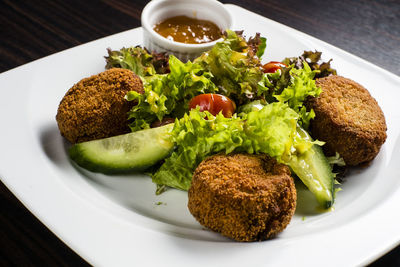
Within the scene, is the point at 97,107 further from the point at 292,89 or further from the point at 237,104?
the point at 292,89

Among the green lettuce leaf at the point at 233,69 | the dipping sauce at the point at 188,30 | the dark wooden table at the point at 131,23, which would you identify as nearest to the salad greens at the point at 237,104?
the green lettuce leaf at the point at 233,69

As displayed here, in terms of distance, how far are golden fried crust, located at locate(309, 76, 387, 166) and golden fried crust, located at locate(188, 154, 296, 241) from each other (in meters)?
0.53

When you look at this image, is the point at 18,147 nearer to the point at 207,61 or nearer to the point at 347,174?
the point at 207,61

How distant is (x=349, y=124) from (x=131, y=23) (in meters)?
2.78

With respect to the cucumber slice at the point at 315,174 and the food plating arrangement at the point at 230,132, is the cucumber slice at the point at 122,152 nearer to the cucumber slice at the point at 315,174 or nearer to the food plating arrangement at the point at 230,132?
the food plating arrangement at the point at 230,132

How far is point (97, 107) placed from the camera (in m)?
2.86

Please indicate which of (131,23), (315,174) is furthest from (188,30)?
(315,174)

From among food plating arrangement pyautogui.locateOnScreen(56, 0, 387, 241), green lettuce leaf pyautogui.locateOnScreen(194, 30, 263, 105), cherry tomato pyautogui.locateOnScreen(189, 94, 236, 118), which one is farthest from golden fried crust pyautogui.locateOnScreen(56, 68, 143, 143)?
green lettuce leaf pyautogui.locateOnScreen(194, 30, 263, 105)

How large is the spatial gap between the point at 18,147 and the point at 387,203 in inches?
84.9

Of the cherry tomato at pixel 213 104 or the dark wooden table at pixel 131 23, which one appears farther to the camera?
the dark wooden table at pixel 131 23

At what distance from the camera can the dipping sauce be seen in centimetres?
372

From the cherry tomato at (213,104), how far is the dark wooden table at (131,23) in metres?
1.86

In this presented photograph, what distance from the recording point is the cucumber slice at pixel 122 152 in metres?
2.75

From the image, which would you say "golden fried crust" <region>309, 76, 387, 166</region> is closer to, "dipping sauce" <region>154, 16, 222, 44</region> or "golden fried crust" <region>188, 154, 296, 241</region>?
"golden fried crust" <region>188, 154, 296, 241</region>
